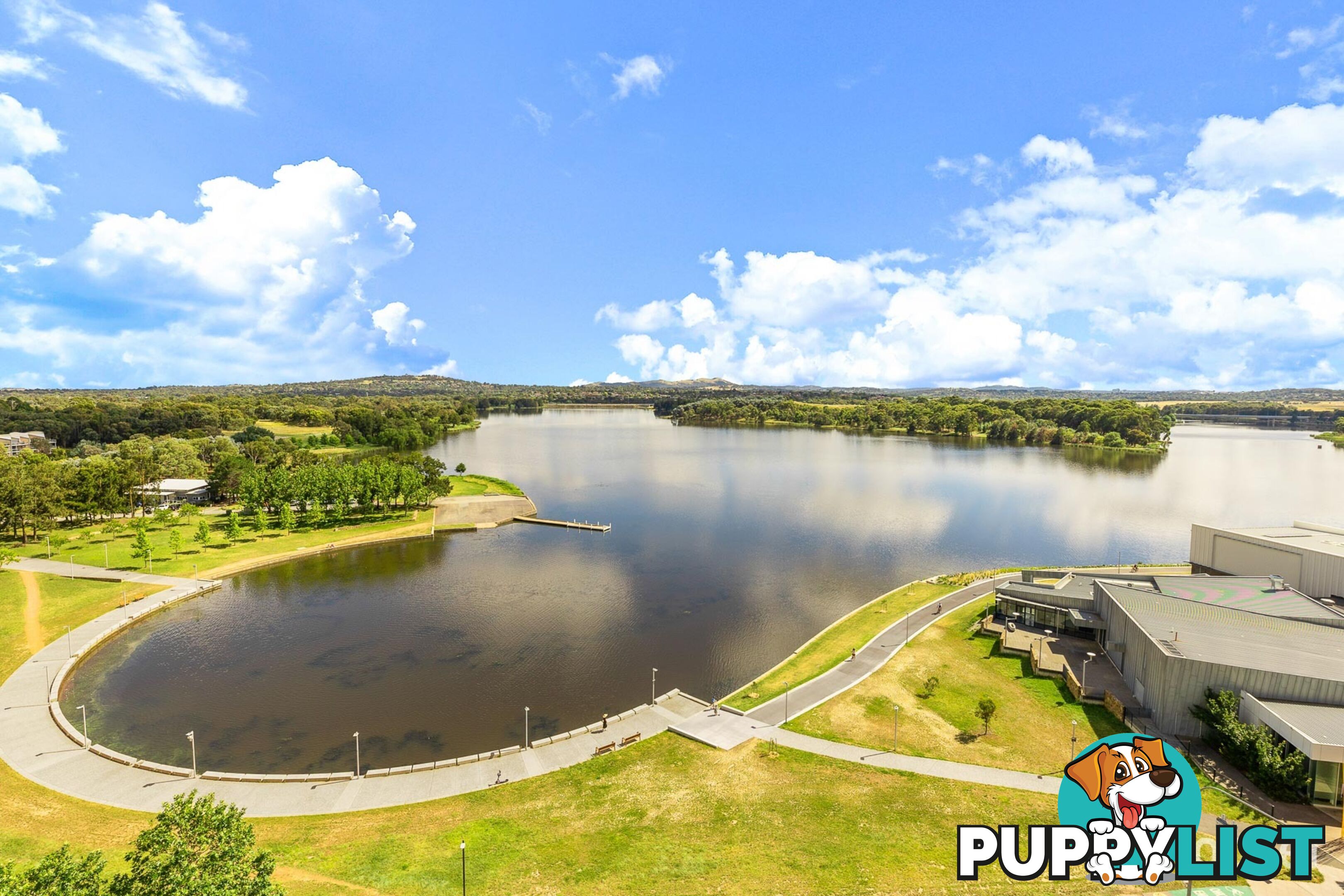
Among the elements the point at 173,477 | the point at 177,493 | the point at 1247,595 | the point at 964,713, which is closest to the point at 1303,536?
the point at 1247,595

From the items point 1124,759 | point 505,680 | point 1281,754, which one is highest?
point 1124,759

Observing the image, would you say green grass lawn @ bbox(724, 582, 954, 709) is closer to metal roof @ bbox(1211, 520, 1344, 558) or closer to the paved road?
the paved road

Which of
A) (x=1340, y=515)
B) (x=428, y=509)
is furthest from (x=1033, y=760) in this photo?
(x=1340, y=515)

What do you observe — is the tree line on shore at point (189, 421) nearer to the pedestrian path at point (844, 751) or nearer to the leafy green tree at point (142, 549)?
the leafy green tree at point (142, 549)

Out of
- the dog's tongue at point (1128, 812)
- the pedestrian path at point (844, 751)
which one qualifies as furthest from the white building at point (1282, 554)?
the dog's tongue at point (1128, 812)

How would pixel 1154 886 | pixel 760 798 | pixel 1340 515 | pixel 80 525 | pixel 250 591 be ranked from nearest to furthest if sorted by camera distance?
pixel 1154 886 → pixel 760 798 → pixel 250 591 → pixel 80 525 → pixel 1340 515

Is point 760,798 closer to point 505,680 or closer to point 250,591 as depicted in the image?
point 505,680
